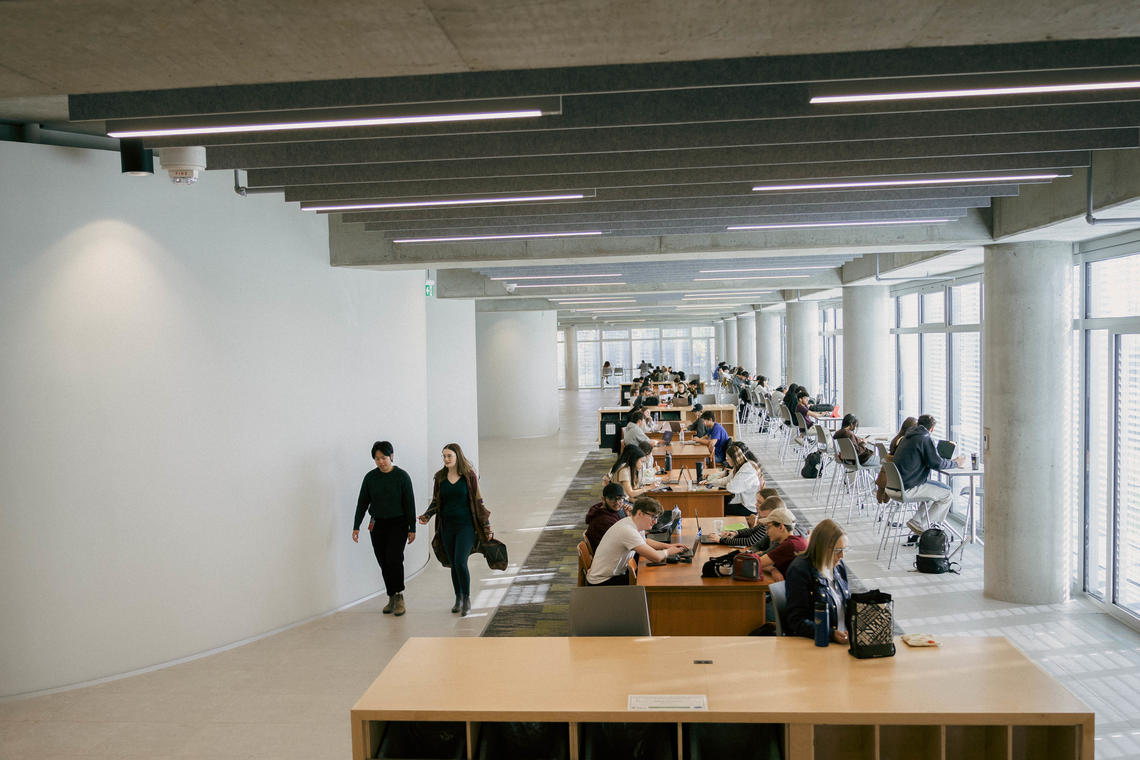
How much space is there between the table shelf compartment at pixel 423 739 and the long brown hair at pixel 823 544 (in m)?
1.87

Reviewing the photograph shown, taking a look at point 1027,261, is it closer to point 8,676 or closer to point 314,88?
point 314,88

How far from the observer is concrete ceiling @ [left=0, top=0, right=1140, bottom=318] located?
2.66 metres

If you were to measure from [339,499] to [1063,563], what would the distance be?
229 inches

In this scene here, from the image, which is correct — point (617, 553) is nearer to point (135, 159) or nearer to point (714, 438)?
point (135, 159)

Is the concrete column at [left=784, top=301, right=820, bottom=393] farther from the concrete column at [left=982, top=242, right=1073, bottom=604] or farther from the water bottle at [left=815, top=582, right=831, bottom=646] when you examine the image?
the water bottle at [left=815, top=582, right=831, bottom=646]

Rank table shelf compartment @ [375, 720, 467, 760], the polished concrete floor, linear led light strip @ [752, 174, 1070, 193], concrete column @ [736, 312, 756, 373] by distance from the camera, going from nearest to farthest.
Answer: table shelf compartment @ [375, 720, 467, 760] → the polished concrete floor → linear led light strip @ [752, 174, 1070, 193] → concrete column @ [736, 312, 756, 373]

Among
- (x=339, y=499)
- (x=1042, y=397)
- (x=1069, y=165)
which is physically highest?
(x=1069, y=165)

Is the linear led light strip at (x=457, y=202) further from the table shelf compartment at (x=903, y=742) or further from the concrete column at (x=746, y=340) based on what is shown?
the concrete column at (x=746, y=340)

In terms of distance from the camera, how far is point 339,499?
7.71 metres

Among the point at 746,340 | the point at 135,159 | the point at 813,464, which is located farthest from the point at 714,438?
the point at 746,340

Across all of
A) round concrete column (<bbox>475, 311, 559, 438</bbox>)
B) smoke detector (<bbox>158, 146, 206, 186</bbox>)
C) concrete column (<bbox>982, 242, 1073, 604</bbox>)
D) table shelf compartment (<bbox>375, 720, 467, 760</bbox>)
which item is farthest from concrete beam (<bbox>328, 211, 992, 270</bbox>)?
round concrete column (<bbox>475, 311, 559, 438</bbox>)

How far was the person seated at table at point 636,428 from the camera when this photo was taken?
1154 centimetres

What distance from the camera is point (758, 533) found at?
6137mm

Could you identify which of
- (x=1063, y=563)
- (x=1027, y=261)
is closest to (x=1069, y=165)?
(x=1027, y=261)
